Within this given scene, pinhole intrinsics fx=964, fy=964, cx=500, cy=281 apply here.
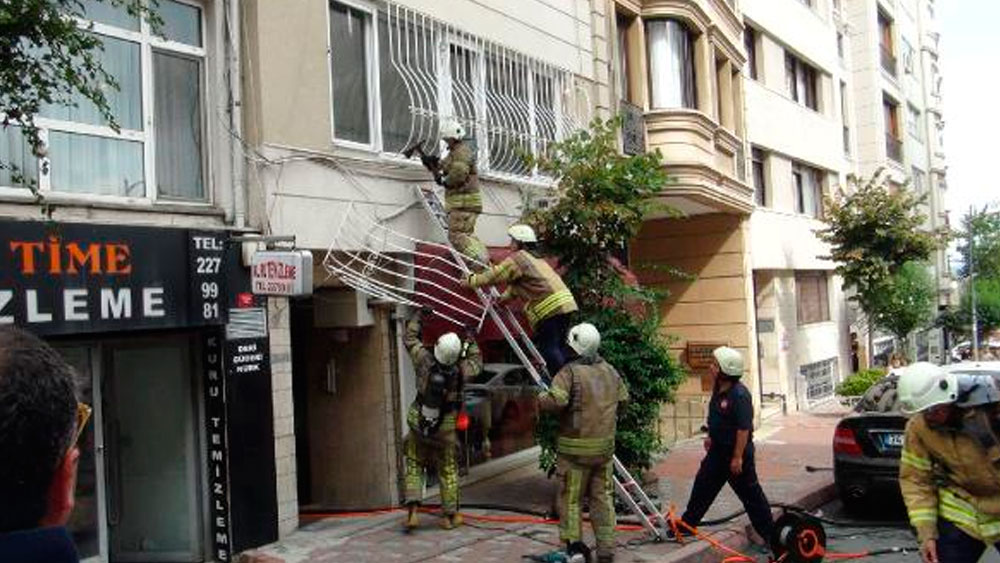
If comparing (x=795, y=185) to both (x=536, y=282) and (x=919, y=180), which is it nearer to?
(x=536, y=282)

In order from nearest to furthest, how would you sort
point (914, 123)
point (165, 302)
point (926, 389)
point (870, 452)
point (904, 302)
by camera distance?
point (926, 389) < point (165, 302) < point (870, 452) < point (904, 302) < point (914, 123)

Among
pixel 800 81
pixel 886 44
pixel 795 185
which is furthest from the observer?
pixel 886 44

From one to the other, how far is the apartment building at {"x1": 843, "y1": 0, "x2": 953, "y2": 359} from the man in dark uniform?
16.2 m

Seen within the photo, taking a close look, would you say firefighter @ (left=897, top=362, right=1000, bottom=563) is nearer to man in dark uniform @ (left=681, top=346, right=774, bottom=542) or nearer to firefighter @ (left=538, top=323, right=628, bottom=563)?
firefighter @ (left=538, top=323, right=628, bottom=563)

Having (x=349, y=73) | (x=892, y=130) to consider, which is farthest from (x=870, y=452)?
(x=892, y=130)

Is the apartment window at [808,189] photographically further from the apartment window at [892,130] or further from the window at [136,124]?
the window at [136,124]

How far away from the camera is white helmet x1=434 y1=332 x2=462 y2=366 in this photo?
26.2 ft

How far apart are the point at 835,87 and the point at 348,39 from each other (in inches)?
713

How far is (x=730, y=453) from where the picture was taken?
25.3ft

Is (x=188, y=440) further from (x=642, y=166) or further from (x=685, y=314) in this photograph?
(x=685, y=314)

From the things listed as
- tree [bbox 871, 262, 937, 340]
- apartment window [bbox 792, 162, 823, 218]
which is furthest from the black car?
apartment window [bbox 792, 162, 823, 218]

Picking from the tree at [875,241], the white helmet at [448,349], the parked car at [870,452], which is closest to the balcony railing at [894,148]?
the tree at [875,241]

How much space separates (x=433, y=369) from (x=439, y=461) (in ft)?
2.86

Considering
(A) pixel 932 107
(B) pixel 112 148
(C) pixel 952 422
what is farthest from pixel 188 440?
(A) pixel 932 107
